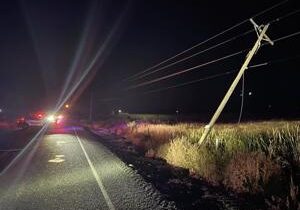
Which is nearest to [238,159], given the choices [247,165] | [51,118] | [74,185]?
[247,165]

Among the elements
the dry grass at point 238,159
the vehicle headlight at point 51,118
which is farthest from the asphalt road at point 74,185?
the vehicle headlight at point 51,118

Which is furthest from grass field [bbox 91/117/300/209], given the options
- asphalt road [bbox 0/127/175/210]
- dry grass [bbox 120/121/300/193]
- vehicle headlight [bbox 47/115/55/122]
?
vehicle headlight [bbox 47/115/55/122]

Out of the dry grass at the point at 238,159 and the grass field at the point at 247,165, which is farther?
the dry grass at the point at 238,159

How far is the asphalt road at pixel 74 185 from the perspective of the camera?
26.1ft

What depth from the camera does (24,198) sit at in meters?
8.51

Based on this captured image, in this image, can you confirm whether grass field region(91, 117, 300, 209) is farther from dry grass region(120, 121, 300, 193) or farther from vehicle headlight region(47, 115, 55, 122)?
vehicle headlight region(47, 115, 55, 122)

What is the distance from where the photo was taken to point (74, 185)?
391 inches

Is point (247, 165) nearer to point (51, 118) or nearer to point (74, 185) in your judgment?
point (74, 185)

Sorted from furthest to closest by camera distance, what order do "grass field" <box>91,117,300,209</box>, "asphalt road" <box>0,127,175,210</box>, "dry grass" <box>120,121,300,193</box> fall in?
"dry grass" <box>120,121,300,193</box> < "grass field" <box>91,117,300,209</box> < "asphalt road" <box>0,127,175,210</box>

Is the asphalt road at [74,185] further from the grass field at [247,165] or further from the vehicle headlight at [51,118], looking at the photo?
the vehicle headlight at [51,118]

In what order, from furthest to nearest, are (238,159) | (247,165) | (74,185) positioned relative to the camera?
(238,159), (74,185), (247,165)

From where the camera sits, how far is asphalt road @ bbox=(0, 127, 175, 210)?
26.1 feet

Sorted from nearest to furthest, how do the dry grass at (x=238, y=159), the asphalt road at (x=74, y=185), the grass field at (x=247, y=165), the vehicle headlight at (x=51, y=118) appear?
the asphalt road at (x=74, y=185), the grass field at (x=247, y=165), the dry grass at (x=238, y=159), the vehicle headlight at (x=51, y=118)

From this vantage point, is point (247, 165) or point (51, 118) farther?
point (51, 118)
